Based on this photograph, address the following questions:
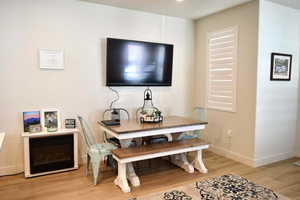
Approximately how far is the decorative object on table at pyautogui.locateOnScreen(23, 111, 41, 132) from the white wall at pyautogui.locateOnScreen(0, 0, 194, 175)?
8 centimetres

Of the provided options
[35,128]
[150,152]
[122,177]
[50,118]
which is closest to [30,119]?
[35,128]

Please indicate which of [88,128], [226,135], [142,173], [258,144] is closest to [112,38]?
[88,128]

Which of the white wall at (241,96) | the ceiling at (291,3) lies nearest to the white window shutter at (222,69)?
the white wall at (241,96)

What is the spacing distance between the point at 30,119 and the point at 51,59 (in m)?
0.93

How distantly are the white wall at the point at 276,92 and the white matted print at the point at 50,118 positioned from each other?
3078mm

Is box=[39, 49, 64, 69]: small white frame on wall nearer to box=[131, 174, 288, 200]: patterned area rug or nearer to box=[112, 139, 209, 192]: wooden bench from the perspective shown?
box=[112, 139, 209, 192]: wooden bench

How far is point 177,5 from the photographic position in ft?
11.8

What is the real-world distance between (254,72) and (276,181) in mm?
1592

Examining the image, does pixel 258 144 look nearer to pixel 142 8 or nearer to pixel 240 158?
pixel 240 158

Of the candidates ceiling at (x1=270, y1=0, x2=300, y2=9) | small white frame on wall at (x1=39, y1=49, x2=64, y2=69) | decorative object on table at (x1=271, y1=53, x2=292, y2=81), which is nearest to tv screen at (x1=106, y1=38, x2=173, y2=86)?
small white frame on wall at (x1=39, y1=49, x2=64, y2=69)

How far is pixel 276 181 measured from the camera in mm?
2988

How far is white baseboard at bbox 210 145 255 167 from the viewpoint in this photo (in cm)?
352

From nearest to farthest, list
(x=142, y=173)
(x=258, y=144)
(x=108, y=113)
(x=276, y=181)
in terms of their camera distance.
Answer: (x=276, y=181)
(x=142, y=173)
(x=258, y=144)
(x=108, y=113)

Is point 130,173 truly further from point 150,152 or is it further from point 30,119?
point 30,119
